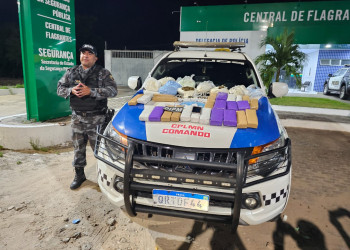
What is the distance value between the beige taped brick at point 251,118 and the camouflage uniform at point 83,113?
1.68 metres

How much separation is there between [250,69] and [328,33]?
31.2ft

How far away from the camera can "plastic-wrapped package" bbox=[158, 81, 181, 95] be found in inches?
120

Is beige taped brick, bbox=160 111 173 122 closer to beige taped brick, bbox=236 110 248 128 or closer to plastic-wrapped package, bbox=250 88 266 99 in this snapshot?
beige taped brick, bbox=236 110 248 128

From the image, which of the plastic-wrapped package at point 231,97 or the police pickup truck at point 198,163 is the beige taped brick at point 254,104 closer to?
the police pickup truck at point 198,163

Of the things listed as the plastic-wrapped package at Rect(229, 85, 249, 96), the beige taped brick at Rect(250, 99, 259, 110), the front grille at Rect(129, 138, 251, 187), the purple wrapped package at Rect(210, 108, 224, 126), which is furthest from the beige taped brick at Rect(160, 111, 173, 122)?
the plastic-wrapped package at Rect(229, 85, 249, 96)

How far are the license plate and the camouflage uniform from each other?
159cm

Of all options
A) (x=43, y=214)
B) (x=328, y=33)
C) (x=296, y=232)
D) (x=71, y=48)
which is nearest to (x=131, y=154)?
(x=43, y=214)

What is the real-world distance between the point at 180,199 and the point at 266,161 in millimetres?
735

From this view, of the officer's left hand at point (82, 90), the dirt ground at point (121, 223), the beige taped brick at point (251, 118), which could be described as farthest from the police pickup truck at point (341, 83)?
the officer's left hand at point (82, 90)

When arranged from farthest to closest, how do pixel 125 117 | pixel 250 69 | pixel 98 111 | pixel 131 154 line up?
pixel 250 69 → pixel 98 111 → pixel 125 117 → pixel 131 154

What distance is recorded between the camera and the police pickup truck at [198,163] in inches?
72.9

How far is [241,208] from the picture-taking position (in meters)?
1.95

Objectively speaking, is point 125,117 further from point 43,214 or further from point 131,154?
point 43,214

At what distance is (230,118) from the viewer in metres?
2.17
